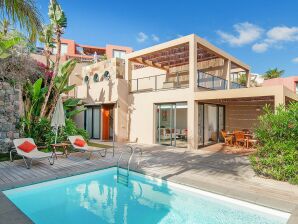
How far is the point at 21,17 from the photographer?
16.2 ft

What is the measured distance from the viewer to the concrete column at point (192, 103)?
1352 cm

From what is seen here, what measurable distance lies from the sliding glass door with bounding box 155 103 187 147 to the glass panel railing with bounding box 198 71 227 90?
2240 millimetres

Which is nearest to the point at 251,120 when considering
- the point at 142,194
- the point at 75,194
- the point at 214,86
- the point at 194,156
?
the point at 214,86

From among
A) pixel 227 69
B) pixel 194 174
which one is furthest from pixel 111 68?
pixel 194 174

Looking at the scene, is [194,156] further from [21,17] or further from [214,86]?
[21,17]

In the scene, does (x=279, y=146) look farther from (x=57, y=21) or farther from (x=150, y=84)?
(x=57, y=21)

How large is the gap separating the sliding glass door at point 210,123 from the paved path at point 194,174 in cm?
390

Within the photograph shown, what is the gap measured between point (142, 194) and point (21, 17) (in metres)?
5.78

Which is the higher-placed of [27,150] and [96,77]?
[96,77]

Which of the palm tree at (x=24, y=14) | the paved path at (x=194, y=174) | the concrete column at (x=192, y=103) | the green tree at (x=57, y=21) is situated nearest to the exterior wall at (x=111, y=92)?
the green tree at (x=57, y=21)

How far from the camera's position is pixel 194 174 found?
8125 mm

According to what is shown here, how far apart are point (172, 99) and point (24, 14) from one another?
1069cm

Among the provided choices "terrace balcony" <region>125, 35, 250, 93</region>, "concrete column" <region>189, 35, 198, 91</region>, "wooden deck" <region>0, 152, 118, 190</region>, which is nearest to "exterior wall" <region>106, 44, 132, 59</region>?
"terrace balcony" <region>125, 35, 250, 93</region>

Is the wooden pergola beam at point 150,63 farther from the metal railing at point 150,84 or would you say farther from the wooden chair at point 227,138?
the wooden chair at point 227,138
